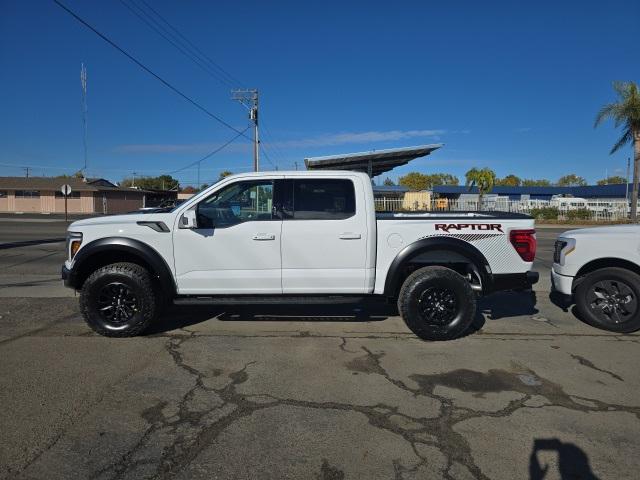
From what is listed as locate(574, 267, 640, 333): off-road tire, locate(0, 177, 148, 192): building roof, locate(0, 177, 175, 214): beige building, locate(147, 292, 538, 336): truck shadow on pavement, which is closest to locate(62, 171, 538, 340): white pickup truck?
locate(147, 292, 538, 336): truck shadow on pavement

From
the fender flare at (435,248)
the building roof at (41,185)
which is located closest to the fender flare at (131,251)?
the fender flare at (435,248)

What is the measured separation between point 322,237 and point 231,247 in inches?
41.6

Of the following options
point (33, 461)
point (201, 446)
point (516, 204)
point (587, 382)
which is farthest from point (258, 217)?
point (516, 204)

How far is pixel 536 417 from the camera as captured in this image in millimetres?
3684

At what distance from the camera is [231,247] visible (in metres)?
5.54

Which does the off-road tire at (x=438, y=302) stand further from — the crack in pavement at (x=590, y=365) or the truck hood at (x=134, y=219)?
the truck hood at (x=134, y=219)

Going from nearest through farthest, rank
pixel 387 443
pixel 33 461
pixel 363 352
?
pixel 33 461, pixel 387 443, pixel 363 352

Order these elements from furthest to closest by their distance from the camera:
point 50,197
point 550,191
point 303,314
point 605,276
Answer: point 550,191, point 50,197, point 303,314, point 605,276

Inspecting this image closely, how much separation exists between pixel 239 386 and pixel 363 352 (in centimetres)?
153

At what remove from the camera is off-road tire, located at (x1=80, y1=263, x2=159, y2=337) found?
5484 millimetres

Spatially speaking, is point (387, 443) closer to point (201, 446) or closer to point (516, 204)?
point (201, 446)

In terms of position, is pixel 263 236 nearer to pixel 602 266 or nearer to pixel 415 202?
pixel 602 266

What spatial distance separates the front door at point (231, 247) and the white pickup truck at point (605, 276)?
3.87 metres

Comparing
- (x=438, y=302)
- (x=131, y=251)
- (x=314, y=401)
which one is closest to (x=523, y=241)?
(x=438, y=302)
